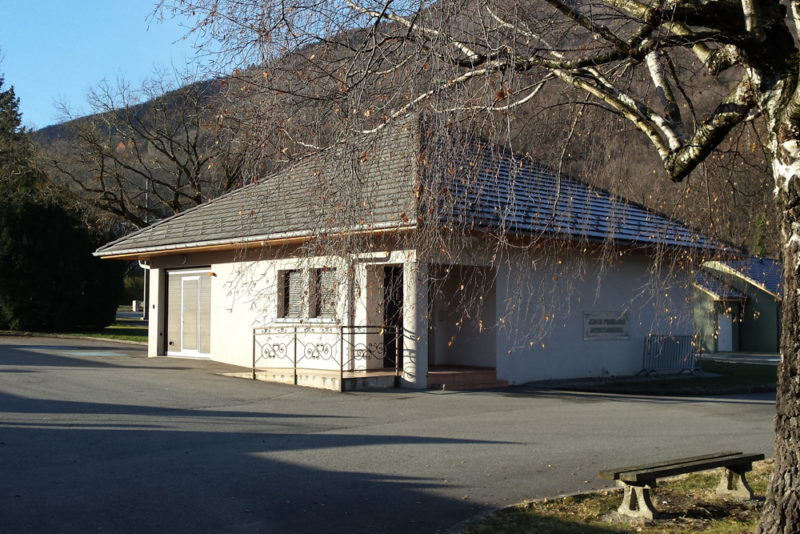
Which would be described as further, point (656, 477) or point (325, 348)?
point (325, 348)

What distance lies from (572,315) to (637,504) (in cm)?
1305

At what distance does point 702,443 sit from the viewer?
11281 millimetres

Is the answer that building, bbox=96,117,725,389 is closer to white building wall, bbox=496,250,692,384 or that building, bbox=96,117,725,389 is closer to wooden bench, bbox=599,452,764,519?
white building wall, bbox=496,250,692,384

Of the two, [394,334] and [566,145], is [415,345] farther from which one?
[566,145]

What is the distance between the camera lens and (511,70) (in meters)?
7.16

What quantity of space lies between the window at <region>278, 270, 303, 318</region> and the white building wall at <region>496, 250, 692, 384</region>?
492 cm

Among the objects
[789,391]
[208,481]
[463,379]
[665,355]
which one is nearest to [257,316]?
[463,379]

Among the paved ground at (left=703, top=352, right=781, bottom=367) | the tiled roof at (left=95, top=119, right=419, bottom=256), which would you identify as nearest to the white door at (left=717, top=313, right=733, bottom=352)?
the paved ground at (left=703, top=352, right=781, bottom=367)

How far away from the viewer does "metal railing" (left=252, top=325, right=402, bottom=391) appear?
1764cm

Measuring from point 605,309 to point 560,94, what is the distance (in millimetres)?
11154

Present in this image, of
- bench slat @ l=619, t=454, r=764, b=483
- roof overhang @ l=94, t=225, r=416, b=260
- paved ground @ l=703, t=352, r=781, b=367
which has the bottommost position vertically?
paved ground @ l=703, t=352, r=781, b=367

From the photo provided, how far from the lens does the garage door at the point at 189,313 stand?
74.3ft

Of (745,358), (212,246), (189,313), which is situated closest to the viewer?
(212,246)

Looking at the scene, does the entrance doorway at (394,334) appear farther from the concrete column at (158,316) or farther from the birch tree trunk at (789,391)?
the birch tree trunk at (789,391)
